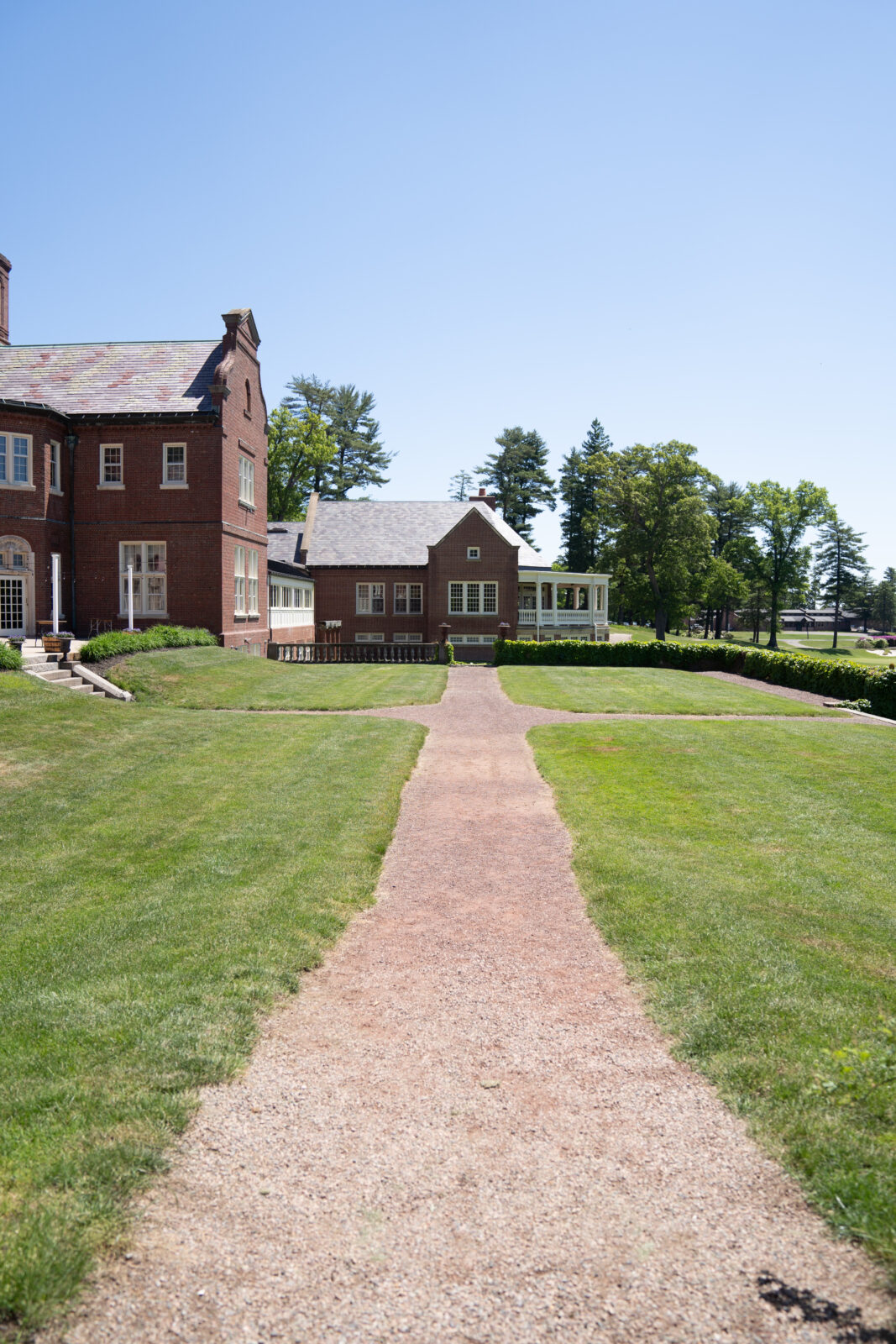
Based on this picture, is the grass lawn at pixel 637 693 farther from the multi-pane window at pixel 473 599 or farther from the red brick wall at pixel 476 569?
the multi-pane window at pixel 473 599

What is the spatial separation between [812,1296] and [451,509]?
157 feet

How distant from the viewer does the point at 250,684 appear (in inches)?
965

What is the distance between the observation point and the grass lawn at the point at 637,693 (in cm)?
2250

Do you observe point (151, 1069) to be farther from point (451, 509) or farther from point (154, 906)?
point (451, 509)

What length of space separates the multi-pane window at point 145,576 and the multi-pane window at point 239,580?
262 cm

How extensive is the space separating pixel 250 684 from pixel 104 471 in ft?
34.3

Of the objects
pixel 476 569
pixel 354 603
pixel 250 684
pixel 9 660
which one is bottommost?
pixel 250 684

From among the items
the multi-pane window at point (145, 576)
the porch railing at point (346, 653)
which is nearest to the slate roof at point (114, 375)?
the multi-pane window at point (145, 576)

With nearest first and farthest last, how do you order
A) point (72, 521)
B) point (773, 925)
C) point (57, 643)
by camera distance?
point (773, 925)
point (57, 643)
point (72, 521)

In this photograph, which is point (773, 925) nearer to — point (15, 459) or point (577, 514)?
point (15, 459)

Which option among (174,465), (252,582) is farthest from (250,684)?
(252,582)

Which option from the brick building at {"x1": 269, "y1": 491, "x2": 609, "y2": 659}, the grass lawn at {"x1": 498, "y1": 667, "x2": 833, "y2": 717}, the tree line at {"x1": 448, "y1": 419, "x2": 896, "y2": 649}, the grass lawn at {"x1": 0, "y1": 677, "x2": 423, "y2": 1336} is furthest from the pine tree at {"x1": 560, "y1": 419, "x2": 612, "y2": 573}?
the grass lawn at {"x1": 0, "y1": 677, "x2": 423, "y2": 1336}

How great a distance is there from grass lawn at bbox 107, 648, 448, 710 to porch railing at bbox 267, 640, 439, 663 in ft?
17.7

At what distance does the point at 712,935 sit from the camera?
7.14 m
